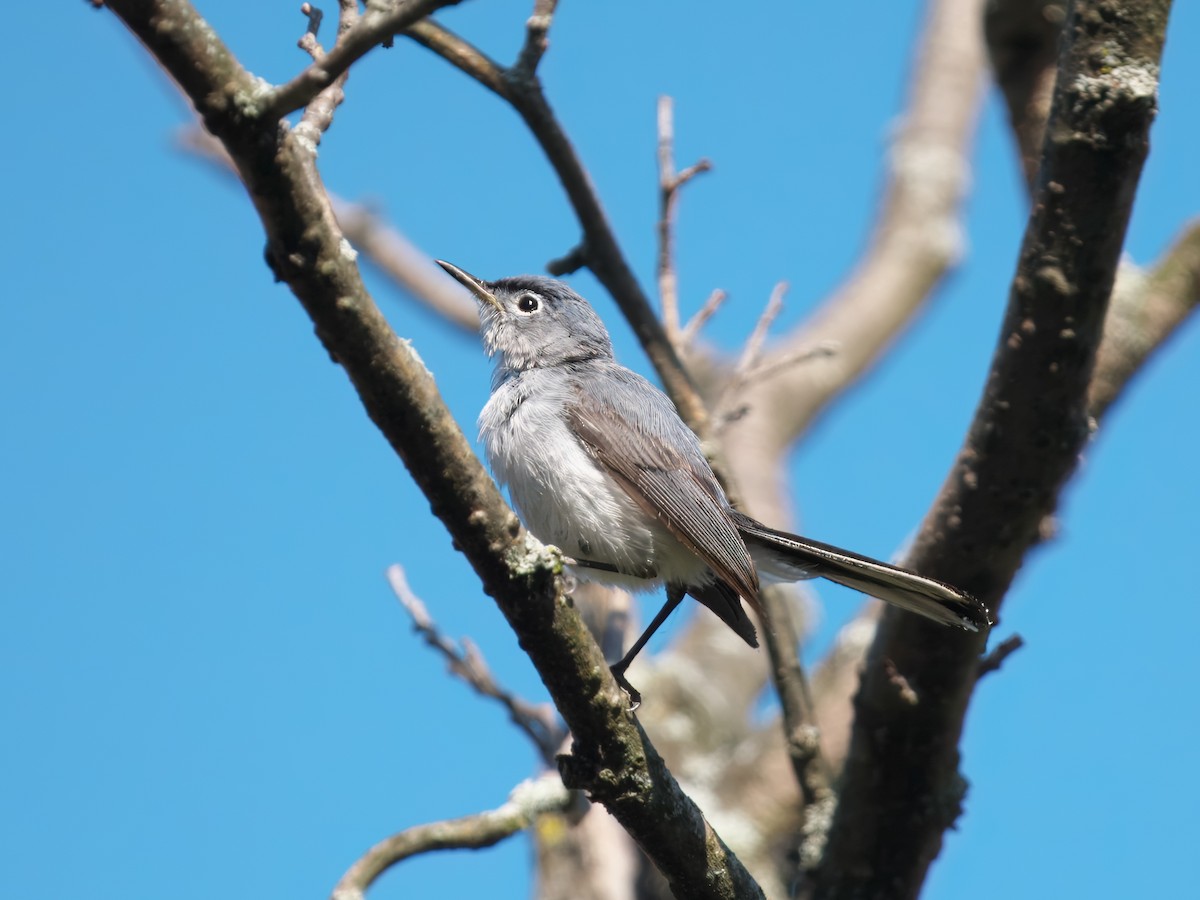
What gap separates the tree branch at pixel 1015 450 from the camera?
3131 millimetres

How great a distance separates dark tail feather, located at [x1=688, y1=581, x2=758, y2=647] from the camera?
3.75 metres

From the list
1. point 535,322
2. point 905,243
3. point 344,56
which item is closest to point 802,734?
point 535,322

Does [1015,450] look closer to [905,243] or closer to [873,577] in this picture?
[873,577]

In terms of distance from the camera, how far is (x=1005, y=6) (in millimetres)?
4551

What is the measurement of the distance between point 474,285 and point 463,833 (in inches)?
74.8

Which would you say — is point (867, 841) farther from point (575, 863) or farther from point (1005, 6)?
point (1005, 6)

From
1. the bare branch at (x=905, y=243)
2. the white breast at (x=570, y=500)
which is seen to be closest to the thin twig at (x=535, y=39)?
the white breast at (x=570, y=500)

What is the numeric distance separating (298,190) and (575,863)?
13.7ft

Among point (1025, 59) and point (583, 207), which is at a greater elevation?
point (1025, 59)

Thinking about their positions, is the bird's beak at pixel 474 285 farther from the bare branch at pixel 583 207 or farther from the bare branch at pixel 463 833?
the bare branch at pixel 463 833

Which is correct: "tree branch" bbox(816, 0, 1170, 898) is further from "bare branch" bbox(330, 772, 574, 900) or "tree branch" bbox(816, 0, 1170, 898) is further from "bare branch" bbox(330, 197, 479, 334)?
"bare branch" bbox(330, 197, 479, 334)

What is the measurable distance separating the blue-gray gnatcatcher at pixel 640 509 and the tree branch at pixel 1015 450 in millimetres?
296

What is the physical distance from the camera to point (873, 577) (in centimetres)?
340

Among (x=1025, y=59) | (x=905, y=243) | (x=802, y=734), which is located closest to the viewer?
(x=802, y=734)
